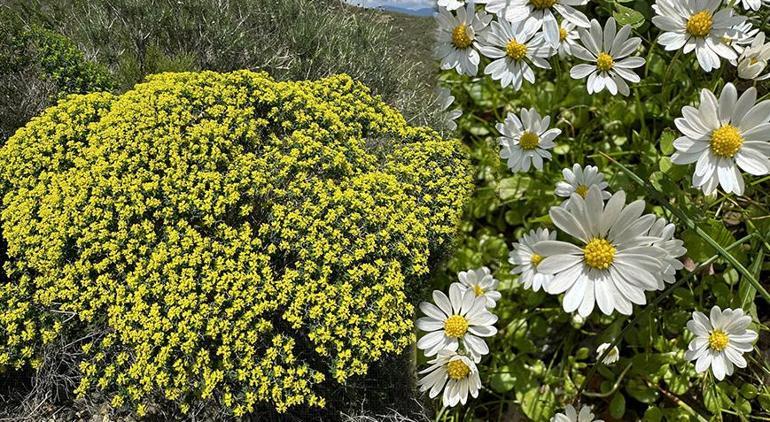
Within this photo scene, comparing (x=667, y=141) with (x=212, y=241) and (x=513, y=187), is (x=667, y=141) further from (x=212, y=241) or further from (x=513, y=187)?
(x=212, y=241)

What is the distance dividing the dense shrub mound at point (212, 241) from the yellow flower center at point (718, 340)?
0.92 metres

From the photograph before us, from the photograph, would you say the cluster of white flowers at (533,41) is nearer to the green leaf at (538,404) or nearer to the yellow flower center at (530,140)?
the yellow flower center at (530,140)

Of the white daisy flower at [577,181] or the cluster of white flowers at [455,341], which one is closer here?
the cluster of white flowers at [455,341]

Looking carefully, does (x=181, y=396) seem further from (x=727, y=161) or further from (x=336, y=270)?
(x=727, y=161)

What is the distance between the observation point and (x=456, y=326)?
1523 millimetres

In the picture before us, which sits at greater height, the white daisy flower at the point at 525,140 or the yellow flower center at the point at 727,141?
the yellow flower center at the point at 727,141

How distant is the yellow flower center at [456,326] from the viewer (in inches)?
59.8

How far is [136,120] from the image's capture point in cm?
231

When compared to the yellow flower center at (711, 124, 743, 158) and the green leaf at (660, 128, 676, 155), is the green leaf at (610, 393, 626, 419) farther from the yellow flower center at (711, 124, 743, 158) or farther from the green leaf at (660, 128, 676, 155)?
the yellow flower center at (711, 124, 743, 158)

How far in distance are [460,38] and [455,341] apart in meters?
0.87

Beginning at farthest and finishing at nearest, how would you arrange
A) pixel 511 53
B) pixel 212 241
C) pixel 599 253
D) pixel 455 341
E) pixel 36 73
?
pixel 36 73, pixel 212 241, pixel 511 53, pixel 455 341, pixel 599 253

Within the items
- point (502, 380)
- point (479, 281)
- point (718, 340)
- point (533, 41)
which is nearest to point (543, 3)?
point (533, 41)

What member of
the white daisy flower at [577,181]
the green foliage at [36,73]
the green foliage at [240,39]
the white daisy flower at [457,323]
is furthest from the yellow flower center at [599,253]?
the green foliage at [36,73]

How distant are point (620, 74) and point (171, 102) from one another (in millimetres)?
1637
